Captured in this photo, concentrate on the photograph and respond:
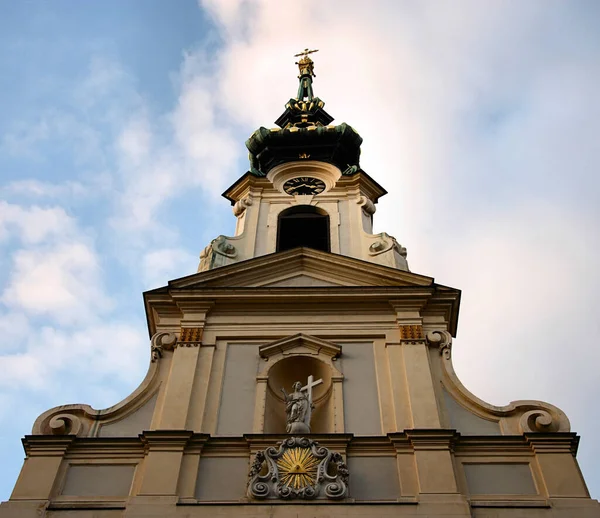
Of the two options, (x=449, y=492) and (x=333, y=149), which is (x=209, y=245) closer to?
(x=333, y=149)

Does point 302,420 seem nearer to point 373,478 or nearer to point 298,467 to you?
point 298,467

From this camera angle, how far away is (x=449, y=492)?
10.5 metres

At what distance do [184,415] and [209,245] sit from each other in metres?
4.94

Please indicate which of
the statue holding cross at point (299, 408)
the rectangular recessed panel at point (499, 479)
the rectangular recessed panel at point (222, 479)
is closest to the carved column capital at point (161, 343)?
the statue holding cross at point (299, 408)

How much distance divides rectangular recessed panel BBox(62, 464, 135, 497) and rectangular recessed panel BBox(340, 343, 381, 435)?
3.09m

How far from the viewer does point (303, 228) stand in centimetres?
1745

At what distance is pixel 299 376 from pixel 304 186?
6412 mm

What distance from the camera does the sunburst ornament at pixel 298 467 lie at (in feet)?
34.7

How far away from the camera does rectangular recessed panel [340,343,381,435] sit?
39.1 ft

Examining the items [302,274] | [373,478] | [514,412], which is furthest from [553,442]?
[302,274]

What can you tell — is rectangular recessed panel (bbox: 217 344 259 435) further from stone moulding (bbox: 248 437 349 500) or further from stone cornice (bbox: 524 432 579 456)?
stone cornice (bbox: 524 432 579 456)

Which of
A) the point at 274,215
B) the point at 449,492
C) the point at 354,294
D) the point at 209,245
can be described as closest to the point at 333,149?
the point at 274,215

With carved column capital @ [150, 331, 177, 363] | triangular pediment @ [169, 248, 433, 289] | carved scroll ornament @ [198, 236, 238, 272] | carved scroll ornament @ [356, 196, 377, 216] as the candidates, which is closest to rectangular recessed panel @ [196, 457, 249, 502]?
carved column capital @ [150, 331, 177, 363]

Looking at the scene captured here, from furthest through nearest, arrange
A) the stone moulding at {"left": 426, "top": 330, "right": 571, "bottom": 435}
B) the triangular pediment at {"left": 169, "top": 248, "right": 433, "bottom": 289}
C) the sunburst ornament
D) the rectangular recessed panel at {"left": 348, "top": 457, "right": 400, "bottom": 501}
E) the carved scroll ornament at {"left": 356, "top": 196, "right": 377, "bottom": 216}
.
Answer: the carved scroll ornament at {"left": 356, "top": 196, "right": 377, "bottom": 216} → the triangular pediment at {"left": 169, "top": 248, "right": 433, "bottom": 289} → the stone moulding at {"left": 426, "top": 330, "right": 571, "bottom": 435} → the rectangular recessed panel at {"left": 348, "top": 457, "right": 400, "bottom": 501} → the sunburst ornament
